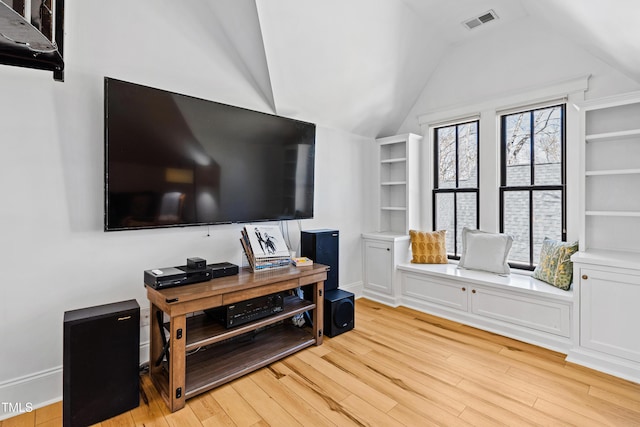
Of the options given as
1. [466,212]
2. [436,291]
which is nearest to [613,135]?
[466,212]

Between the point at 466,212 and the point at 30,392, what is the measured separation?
407cm

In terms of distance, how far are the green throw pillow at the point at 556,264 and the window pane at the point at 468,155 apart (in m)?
1.02

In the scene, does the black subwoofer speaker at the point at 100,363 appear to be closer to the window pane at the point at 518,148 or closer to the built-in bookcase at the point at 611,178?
the built-in bookcase at the point at 611,178

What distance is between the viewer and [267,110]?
2992 mm

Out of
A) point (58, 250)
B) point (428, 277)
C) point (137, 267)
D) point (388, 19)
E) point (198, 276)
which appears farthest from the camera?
point (428, 277)

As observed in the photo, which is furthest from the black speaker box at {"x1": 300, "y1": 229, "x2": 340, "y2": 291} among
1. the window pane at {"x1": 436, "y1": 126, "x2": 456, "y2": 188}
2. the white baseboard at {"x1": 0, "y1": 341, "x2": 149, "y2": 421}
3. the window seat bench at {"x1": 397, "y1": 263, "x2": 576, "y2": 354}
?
the white baseboard at {"x1": 0, "y1": 341, "x2": 149, "y2": 421}

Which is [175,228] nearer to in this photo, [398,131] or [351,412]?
[351,412]

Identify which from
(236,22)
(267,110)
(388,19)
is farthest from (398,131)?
(236,22)

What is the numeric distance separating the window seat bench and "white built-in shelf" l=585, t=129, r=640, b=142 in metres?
1.27

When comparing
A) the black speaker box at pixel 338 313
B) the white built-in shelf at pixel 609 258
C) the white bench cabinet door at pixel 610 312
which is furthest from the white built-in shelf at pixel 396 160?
the white bench cabinet door at pixel 610 312

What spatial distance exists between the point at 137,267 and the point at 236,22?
2.06 m

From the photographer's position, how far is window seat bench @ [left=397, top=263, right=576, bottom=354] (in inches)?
99.4

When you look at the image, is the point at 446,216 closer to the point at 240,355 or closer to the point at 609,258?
the point at 609,258

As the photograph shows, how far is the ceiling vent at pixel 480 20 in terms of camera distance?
119 inches
